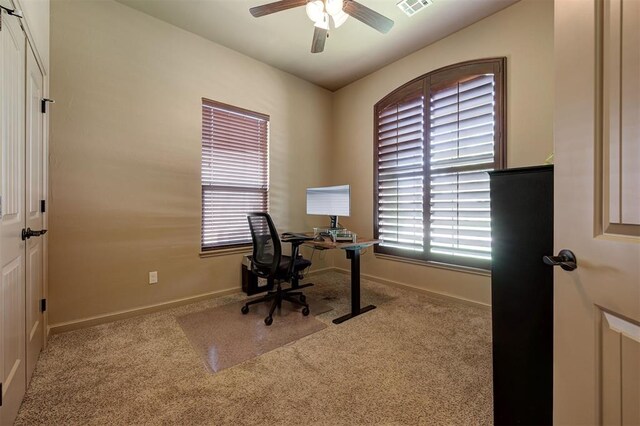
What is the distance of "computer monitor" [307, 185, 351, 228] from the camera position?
9.78 ft

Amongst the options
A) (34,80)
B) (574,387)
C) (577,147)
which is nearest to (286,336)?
(574,387)

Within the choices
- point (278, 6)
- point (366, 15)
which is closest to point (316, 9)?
point (278, 6)

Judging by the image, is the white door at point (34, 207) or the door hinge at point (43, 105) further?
the door hinge at point (43, 105)

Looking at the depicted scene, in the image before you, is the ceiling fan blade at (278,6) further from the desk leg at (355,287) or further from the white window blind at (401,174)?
the desk leg at (355,287)

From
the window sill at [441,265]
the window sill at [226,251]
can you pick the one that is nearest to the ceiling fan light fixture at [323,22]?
the window sill at [226,251]

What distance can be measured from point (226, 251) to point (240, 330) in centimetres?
114

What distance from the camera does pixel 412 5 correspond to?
99.7 inches

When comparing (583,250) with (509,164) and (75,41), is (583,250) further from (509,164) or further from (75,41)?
(75,41)

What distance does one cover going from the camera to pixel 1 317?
4.01ft

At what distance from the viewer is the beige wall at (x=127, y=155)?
2.30 metres

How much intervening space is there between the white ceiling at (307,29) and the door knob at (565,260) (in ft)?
8.86

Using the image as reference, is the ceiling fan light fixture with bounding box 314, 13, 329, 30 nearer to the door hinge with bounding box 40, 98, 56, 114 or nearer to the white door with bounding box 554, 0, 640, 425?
the white door with bounding box 554, 0, 640, 425

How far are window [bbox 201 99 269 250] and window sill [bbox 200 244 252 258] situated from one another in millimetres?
51

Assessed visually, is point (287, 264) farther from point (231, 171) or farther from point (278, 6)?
point (278, 6)
